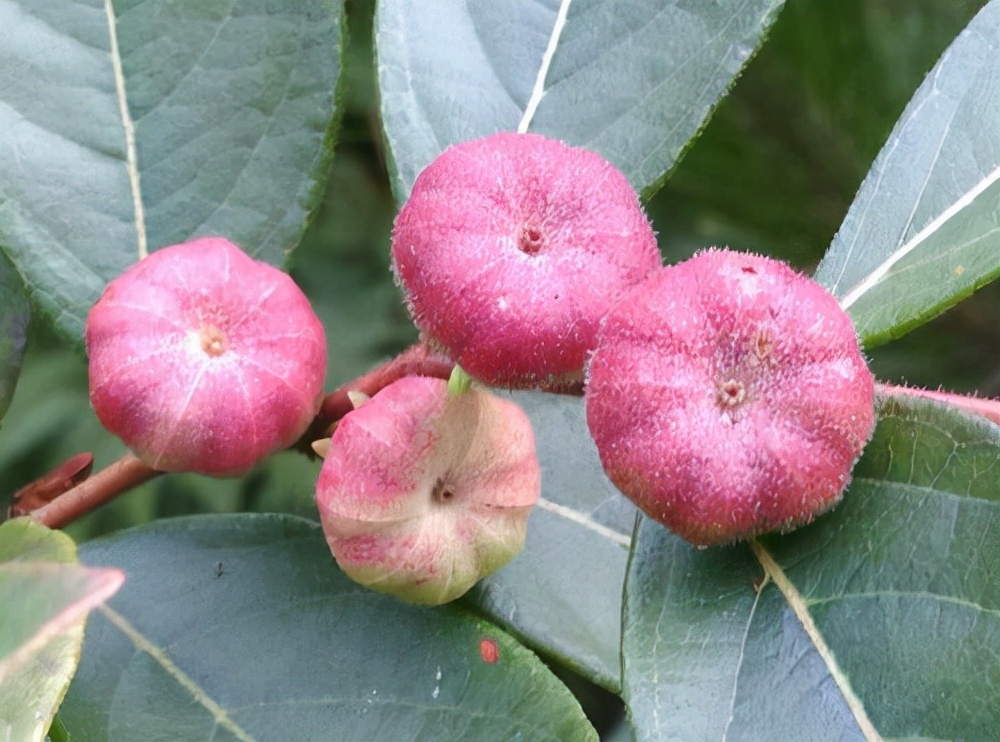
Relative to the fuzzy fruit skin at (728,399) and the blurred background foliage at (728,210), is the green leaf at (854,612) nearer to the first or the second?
the fuzzy fruit skin at (728,399)

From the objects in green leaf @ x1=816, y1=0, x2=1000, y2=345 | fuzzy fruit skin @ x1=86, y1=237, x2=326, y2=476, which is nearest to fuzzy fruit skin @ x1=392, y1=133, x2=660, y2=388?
fuzzy fruit skin @ x1=86, y1=237, x2=326, y2=476

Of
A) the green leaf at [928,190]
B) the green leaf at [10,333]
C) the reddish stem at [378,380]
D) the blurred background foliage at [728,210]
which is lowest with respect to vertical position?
the blurred background foliage at [728,210]

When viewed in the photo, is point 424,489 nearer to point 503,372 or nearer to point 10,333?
point 503,372

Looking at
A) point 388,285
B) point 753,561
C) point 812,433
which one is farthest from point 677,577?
point 388,285

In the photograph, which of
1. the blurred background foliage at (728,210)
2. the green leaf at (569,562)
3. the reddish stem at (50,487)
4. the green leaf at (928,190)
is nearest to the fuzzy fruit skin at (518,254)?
the green leaf at (928,190)

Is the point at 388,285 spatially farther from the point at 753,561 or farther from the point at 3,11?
the point at 753,561
